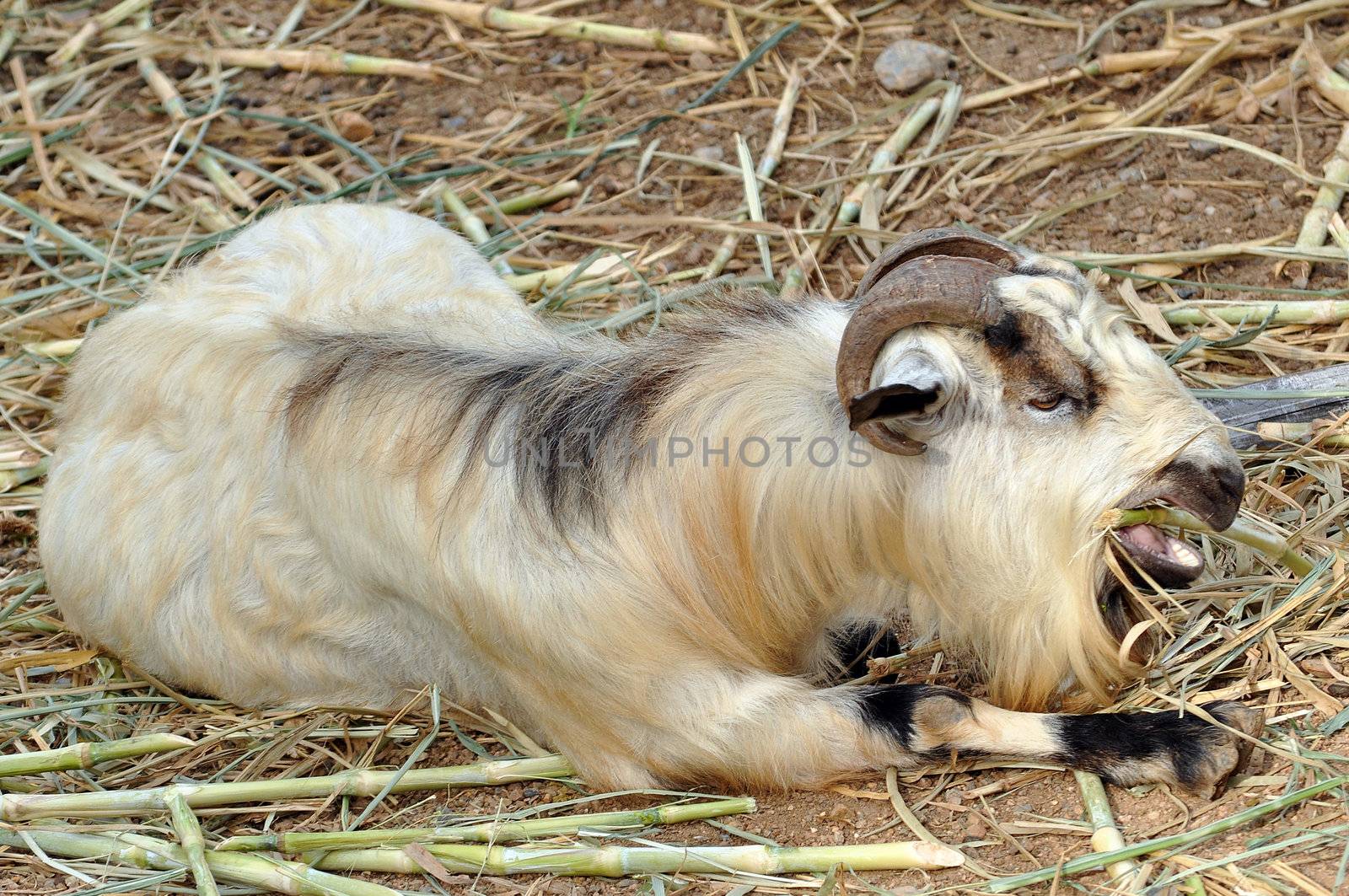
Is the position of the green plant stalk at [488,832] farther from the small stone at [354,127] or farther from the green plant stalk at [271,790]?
the small stone at [354,127]

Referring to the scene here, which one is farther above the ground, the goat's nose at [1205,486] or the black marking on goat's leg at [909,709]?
the goat's nose at [1205,486]

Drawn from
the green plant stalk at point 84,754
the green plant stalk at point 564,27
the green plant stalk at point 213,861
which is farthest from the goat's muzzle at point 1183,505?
the green plant stalk at point 564,27

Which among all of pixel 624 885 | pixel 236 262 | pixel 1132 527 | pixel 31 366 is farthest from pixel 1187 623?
pixel 31 366

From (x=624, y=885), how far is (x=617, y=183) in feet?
12.5

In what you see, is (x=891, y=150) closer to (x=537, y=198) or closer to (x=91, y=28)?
(x=537, y=198)

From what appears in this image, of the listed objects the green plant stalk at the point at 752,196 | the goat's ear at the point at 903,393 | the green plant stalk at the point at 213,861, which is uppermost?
the goat's ear at the point at 903,393

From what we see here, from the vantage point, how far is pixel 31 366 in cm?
604

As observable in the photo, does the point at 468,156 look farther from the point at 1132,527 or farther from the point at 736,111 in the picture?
the point at 1132,527

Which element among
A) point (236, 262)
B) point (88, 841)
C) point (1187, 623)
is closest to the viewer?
point (88, 841)

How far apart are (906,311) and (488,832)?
1754 mm

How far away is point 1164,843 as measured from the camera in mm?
3354

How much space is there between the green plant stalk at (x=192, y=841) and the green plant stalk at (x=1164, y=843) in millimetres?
1975

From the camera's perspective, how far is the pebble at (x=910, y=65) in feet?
22.1

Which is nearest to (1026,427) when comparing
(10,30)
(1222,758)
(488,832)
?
(1222,758)
